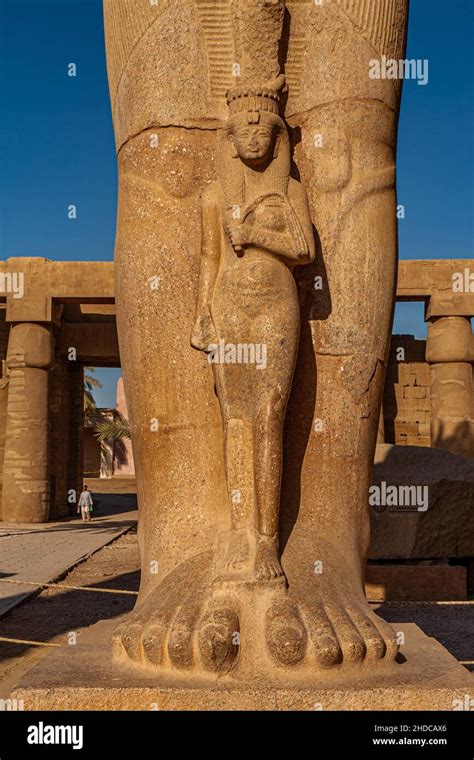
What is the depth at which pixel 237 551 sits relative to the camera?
227cm

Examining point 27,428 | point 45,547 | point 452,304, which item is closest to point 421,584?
point 45,547

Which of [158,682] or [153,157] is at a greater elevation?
[153,157]

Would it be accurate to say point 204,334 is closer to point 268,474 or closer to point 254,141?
point 268,474

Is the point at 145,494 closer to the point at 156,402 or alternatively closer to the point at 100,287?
the point at 156,402

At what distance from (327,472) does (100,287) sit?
1034 cm

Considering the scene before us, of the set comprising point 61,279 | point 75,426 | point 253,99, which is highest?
point 61,279

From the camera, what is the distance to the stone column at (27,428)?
13180mm

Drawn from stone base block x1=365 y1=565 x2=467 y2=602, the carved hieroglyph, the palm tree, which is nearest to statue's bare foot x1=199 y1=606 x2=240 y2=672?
the carved hieroglyph

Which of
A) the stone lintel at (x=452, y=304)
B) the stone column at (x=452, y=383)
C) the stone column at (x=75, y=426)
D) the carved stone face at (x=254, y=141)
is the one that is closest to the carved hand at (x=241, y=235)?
the carved stone face at (x=254, y=141)

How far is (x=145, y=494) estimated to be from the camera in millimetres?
2645

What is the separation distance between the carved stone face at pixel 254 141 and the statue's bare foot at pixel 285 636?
1.30 metres

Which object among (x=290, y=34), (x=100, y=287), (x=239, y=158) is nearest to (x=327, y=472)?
(x=239, y=158)

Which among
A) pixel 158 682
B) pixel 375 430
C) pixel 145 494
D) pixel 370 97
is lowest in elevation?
pixel 158 682

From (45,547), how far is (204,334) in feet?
25.9
